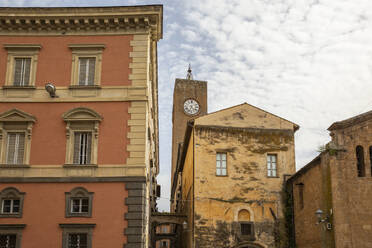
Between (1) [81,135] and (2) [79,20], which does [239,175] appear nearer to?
(1) [81,135]

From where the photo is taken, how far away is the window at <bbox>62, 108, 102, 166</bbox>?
18.2 metres

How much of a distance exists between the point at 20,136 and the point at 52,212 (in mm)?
3530

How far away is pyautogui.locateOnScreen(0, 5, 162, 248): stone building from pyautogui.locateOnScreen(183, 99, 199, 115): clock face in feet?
106

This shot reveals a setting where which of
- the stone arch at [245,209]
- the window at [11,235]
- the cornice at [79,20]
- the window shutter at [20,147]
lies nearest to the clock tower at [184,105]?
the stone arch at [245,209]

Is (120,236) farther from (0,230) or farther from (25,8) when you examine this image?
(25,8)

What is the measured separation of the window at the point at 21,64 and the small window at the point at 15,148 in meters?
2.26

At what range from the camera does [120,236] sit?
17.3 metres

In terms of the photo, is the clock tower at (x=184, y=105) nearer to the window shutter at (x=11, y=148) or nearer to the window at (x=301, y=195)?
the window at (x=301, y=195)

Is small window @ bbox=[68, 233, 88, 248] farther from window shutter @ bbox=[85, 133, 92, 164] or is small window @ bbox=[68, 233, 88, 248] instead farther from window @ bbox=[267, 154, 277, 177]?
window @ bbox=[267, 154, 277, 177]

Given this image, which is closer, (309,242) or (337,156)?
(337,156)

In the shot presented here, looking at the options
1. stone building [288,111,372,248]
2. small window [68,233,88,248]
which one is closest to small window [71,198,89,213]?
small window [68,233,88,248]

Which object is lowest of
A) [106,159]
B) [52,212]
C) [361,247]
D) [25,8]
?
[361,247]

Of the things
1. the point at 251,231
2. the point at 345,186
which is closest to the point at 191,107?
the point at 251,231

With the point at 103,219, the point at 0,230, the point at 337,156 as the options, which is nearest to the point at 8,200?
the point at 0,230
